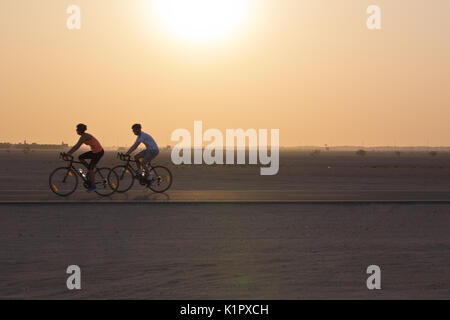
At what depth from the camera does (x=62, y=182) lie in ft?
58.1

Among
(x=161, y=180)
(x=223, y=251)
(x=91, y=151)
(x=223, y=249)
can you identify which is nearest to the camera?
(x=223, y=251)

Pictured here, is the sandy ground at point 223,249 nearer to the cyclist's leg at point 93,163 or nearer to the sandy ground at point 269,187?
the cyclist's leg at point 93,163

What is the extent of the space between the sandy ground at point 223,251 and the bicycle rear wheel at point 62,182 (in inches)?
103

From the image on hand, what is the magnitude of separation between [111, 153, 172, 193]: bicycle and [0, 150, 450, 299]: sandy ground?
2317mm

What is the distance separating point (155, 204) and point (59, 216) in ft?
9.76

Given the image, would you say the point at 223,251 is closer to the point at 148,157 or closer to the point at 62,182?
the point at 148,157

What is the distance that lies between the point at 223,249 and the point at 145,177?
29.5 ft

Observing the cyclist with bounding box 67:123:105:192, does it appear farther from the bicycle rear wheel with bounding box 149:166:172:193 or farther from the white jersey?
the bicycle rear wheel with bounding box 149:166:172:193

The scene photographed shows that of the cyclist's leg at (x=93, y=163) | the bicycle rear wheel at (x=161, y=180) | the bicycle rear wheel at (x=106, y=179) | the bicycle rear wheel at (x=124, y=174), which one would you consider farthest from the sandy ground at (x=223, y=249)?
the bicycle rear wheel at (x=161, y=180)

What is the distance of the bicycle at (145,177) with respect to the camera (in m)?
18.3

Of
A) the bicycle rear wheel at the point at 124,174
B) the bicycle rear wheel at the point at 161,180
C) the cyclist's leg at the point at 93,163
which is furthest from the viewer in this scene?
the bicycle rear wheel at the point at 161,180

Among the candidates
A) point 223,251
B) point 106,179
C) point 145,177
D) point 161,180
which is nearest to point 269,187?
point 161,180

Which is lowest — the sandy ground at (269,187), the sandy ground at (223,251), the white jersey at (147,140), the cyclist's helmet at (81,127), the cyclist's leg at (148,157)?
the sandy ground at (223,251)

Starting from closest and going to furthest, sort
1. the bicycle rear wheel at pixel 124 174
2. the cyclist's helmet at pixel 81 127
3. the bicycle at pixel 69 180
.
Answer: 1. the cyclist's helmet at pixel 81 127
2. the bicycle at pixel 69 180
3. the bicycle rear wheel at pixel 124 174
